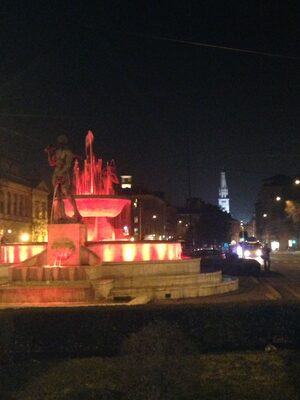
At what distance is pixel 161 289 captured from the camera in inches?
735

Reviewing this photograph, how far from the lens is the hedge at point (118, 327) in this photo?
10.5m

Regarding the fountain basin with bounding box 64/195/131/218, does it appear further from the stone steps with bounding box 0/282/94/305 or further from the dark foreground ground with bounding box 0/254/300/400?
the dark foreground ground with bounding box 0/254/300/400

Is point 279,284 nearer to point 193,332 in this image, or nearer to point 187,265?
point 187,265

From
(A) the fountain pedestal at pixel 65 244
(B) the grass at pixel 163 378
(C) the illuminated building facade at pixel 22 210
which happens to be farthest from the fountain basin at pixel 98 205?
(C) the illuminated building facade at pixel 22 210

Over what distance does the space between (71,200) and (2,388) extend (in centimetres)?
1322

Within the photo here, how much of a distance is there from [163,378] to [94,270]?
1250 cm

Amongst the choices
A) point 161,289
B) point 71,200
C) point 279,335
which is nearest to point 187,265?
point 161,289

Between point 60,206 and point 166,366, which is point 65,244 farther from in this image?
→ point 166,366

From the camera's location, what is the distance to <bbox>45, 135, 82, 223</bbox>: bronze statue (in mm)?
21125

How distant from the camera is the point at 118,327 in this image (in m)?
10.5

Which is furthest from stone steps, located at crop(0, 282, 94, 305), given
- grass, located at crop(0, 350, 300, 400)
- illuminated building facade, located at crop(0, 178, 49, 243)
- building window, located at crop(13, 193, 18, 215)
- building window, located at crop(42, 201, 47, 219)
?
building window, located at crop(42, 201, 47, 219)

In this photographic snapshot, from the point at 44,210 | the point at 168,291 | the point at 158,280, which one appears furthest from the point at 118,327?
the point at 44,210

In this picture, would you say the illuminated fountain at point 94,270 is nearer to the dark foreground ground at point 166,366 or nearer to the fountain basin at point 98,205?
the fountain basin at point 98,205

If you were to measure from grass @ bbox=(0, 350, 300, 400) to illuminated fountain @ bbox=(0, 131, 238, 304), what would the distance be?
7.26m
